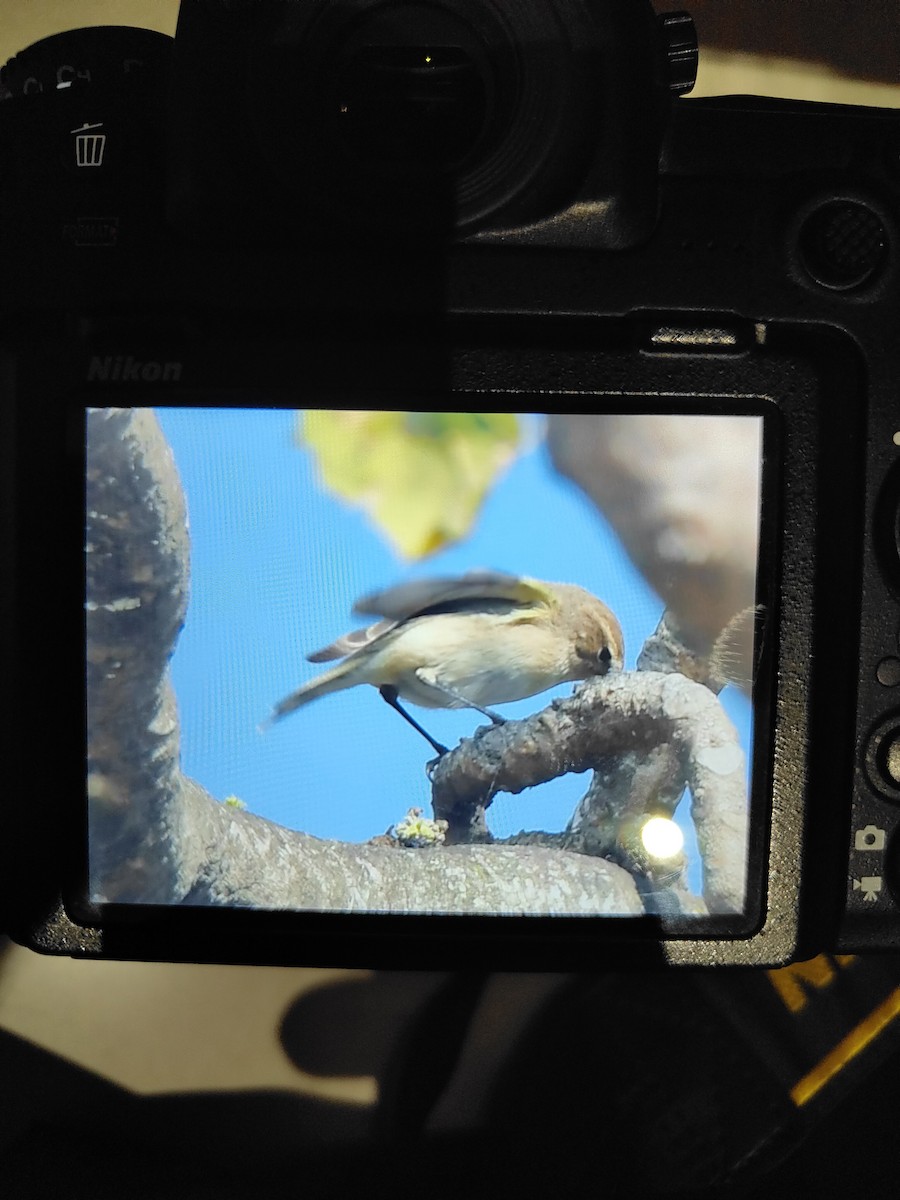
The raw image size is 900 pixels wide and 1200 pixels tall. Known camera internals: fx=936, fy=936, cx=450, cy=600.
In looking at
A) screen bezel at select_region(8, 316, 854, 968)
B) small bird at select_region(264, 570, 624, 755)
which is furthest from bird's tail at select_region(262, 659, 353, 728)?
screen bezel at select_region(8, 316, 854, 968)

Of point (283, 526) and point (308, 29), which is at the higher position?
point (308, 29)

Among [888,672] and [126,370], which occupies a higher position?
[126,370]

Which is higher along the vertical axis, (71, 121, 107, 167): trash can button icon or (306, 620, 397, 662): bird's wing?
(71, 121, 107, 167): trash can button icon

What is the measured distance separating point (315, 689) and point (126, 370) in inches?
6.4

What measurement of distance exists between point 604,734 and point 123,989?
0.34m

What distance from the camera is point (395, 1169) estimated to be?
0.56 meters

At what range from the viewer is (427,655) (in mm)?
430

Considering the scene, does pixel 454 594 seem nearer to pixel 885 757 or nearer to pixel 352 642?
pixel 352 642

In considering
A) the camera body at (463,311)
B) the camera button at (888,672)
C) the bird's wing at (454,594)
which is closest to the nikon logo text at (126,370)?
the camera body at (463,311)

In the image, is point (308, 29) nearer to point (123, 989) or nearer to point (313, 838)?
point (313, 838)

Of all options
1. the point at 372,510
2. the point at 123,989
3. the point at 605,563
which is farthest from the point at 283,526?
the point at 123,989

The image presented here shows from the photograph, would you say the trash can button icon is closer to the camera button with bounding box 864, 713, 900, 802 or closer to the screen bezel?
the screen bezel

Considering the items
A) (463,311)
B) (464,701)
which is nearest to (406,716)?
(464,701)

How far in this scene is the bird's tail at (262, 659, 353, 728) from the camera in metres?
0.42
